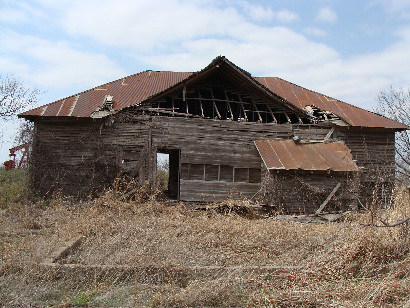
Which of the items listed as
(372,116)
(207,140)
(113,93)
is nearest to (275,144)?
(207,140)

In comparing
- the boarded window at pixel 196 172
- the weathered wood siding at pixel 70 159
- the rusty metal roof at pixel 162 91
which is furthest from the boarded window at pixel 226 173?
the weathered wood siding at pixel 70 159

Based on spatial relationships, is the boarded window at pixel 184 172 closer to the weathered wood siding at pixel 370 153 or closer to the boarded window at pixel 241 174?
the boarded window at pixel 241 174

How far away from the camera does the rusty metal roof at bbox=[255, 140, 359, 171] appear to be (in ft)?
44.8

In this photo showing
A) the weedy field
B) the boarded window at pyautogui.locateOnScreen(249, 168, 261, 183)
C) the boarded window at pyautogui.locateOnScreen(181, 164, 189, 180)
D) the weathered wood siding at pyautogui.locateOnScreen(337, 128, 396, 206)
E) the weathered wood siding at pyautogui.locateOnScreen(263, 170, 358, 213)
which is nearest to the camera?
the weedy field

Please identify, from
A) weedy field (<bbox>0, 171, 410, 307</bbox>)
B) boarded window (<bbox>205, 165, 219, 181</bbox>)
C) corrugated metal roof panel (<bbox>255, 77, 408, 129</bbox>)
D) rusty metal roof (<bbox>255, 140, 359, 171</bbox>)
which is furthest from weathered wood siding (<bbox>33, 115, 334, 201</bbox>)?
weedy field (<bbox>0, 171, 410, 307</bbox>)

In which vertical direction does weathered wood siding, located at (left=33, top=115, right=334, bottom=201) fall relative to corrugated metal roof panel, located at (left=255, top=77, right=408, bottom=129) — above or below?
below

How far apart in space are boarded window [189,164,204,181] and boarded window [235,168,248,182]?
4.75 ft

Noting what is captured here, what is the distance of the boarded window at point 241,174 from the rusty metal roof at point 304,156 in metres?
1.03

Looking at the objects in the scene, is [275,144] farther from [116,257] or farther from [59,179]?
[116,257]

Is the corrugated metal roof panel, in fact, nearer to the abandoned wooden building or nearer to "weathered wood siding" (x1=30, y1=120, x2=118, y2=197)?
the abandoned wooden building

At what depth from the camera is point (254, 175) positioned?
14.6m

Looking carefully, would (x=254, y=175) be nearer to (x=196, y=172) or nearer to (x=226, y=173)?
(x=226, y=173)

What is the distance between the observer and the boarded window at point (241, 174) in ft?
47.5

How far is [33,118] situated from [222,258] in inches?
432
